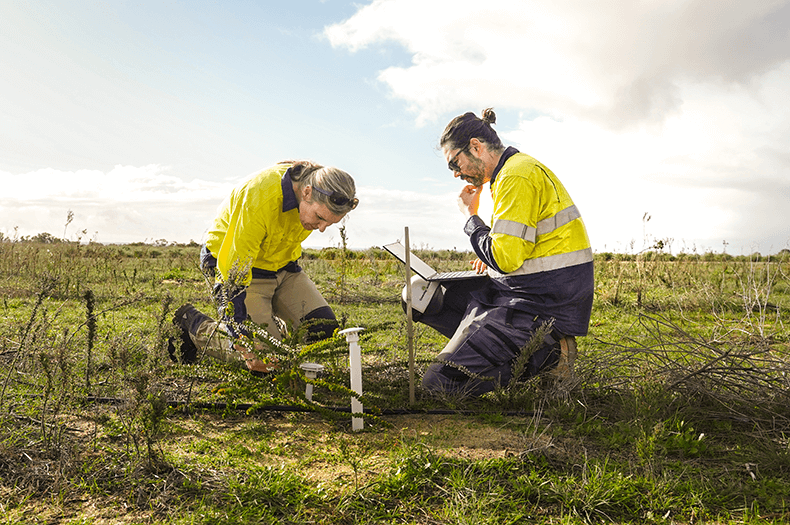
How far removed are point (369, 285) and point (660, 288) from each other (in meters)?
5.37

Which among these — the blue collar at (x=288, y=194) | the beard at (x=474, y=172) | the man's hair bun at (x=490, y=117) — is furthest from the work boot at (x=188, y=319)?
the man's hair bun at (x=490, y=117)

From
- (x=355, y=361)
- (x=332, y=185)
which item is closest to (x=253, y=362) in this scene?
(x=355, y=361)

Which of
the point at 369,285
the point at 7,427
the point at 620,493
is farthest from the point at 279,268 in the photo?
the point at 369,285

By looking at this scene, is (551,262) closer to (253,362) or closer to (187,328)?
(253,362)

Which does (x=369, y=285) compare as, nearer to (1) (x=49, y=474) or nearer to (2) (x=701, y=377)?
(2) (x=701, y=377)

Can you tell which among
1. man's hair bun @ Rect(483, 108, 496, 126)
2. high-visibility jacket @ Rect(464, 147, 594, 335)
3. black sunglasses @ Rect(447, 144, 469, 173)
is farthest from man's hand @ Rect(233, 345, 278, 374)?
man's hair bun @ Rect(483, 108, 496, 126)

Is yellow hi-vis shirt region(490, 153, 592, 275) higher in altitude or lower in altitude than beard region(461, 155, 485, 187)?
lower

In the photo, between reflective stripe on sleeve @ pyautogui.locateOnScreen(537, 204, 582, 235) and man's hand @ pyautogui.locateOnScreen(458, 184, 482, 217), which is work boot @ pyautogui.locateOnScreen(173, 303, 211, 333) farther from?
reflective stripe on sleeve @ pyautogui.locateOnScreen(537, 204, 582, 235)

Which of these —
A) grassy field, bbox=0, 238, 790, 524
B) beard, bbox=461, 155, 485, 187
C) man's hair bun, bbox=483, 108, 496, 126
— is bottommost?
grassy field, bbox=0, 238, 790, 524

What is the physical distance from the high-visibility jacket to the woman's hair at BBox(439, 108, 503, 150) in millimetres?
312

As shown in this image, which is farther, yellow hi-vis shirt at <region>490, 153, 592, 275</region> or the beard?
the beard

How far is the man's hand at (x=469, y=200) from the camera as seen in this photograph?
13.3ft

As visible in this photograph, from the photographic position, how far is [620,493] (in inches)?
89.1

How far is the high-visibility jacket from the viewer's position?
11.4 feet
